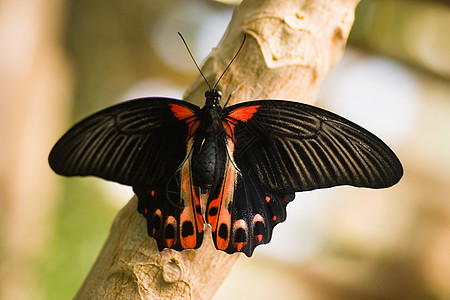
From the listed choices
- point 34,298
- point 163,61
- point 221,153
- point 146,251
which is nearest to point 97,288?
point 146,251

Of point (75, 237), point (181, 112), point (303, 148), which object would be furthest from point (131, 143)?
point (75, 237)

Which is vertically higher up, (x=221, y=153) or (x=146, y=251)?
(x=221, y=153)

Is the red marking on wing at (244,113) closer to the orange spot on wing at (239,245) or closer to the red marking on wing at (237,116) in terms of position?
the red marking on wing at (237,116)

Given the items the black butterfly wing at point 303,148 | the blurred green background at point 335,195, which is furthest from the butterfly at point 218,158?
the blurred green background at point 335,195

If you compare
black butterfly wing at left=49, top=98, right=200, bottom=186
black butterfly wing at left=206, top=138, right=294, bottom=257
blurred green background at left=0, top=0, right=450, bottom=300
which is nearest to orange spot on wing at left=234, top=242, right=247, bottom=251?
black butterfly wing at left=206, top=138, right=294, bottom=257

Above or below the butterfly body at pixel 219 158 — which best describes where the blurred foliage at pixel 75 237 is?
below

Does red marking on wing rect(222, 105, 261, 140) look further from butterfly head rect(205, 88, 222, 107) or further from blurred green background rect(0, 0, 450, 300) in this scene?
blurred green background rect(0, 0, 450, 300)


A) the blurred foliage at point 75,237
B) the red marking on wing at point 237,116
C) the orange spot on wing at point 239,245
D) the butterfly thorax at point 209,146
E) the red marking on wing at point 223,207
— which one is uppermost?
the red marking on wing at point 237,116

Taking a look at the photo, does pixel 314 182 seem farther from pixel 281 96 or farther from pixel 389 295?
pixel 389 295
